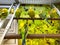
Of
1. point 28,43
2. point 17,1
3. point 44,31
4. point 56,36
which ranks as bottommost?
point 56,36

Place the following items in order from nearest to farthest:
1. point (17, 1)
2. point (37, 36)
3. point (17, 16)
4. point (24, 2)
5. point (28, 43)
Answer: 1. point (37, 36)
2. point (17, 16)
3. point (28, 43)
4. point (17, 1)
5. point (24, 2)

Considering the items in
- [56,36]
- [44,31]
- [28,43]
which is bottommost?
[56,36]

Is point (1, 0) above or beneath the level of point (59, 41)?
above

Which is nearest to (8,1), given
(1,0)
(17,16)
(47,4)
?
→ (1,0)

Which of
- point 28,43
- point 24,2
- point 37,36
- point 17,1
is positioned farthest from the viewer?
point 24,2

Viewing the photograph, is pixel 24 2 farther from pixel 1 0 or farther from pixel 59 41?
pixel 59 41

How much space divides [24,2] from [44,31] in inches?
23.1

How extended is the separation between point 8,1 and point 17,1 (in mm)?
191

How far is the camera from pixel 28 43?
7.09 feet

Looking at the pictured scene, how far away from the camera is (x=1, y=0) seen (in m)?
2.49

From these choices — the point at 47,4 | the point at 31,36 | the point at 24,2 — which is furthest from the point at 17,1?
the point at 31,36

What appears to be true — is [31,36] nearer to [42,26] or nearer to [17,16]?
[17,16]

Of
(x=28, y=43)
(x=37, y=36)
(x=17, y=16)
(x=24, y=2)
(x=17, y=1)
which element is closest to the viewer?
(x=37, y=36)

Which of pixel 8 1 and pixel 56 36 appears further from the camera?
pixel 8 1
